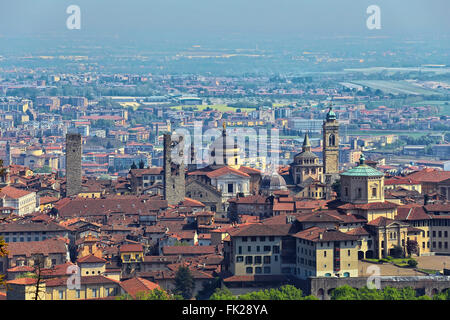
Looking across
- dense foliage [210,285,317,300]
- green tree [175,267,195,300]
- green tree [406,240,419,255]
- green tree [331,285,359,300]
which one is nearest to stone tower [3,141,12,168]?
green tree [406,240,419,255]

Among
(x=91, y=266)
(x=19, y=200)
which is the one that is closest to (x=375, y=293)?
(x=91, y=266)

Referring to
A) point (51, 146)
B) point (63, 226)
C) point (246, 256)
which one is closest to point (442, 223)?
point (246, 256)

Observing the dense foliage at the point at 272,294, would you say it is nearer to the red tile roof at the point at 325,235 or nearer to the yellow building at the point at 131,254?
the red tile roof at the point at 325,235

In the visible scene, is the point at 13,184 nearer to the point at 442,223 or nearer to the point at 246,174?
the point at 246,174

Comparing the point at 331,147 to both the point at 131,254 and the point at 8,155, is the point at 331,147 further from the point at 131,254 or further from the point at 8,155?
the point at 8,155
